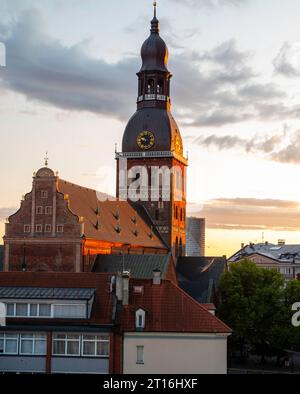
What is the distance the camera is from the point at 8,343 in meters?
50.7

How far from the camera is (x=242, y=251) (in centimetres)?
17488

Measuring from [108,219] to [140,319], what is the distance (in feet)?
151

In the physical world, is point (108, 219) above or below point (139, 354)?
above

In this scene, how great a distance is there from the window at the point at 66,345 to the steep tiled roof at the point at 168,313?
3.56 meters

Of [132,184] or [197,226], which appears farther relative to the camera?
[197,226]

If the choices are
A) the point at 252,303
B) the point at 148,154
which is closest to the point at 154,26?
the point at 148,154

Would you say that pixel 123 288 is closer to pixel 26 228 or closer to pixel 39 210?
pixel 39 210

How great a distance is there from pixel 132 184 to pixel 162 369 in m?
67.3

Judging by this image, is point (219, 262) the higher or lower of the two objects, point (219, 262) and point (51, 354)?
the higher

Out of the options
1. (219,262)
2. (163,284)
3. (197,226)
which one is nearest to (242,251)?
(197,226)

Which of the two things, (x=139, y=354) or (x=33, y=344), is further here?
(x=33, y=344)

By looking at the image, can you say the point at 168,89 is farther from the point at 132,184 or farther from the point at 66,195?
the point at 66,195

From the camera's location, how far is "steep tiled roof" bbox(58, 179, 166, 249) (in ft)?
289

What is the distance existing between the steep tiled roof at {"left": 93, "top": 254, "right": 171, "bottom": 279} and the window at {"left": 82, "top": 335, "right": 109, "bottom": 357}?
29.6 metres
